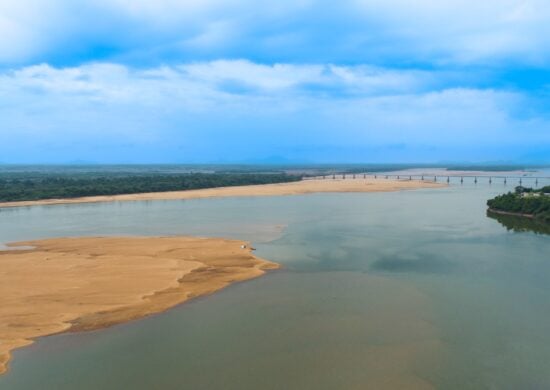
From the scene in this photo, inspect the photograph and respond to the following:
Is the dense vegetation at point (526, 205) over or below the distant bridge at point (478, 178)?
below

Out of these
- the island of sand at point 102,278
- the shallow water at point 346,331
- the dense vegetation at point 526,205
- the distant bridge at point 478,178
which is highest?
the distant bridge at point 478,178

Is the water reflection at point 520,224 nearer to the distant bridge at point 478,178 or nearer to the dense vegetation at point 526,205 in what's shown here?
the dense vegetation at point 526,205

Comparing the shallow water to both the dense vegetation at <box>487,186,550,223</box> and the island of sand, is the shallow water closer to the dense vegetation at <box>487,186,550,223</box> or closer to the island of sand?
the island of sand

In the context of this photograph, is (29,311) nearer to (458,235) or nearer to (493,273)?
(493,273)

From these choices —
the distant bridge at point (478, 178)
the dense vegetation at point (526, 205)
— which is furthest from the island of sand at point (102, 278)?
the distant bridge at point (478, 178)

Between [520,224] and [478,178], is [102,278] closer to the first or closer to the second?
[520,224]

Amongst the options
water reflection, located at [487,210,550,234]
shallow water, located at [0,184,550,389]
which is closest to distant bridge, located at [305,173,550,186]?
water reflection, located at [487,210,550,234]
